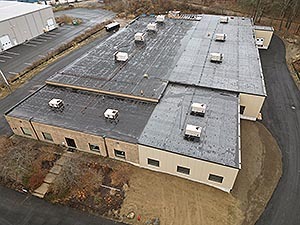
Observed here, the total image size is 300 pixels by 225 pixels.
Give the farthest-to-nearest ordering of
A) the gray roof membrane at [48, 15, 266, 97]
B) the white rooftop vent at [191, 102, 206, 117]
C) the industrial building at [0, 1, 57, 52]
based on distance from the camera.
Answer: the industrial building at [0, 1, 57, 52] < the gray roof membrane at [48, 15, 266, 97] < the white rooftop vent at [191, 102, 206, 117]

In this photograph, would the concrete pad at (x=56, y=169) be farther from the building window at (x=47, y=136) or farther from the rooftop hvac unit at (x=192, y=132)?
the rooftop hvac unit at (x=192, y=132)

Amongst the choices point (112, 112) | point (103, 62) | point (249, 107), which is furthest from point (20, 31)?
point (249, 107)

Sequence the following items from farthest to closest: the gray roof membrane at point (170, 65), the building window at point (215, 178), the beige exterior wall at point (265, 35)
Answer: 1. the beige exterior wall at point (265, 35)
2. the gray roof membrane at point (170, 65)
3. the building window at point (215, 178)

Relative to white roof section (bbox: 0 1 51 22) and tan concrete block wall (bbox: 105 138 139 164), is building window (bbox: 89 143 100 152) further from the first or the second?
white roof section (bbox: 0 1 51 22)

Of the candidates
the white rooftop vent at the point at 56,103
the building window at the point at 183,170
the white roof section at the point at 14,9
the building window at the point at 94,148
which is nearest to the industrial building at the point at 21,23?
the white roof section at the point at 14,9

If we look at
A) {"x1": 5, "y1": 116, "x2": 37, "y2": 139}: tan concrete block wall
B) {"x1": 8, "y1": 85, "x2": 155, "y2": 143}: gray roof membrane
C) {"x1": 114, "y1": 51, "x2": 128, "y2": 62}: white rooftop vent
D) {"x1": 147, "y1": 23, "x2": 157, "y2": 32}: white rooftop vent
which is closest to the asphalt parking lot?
{"x1": 5, "y1": 116, "x2": 37, "y2": 139}: tan concrete block wall

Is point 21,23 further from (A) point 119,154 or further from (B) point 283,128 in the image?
(B) point 283,128
